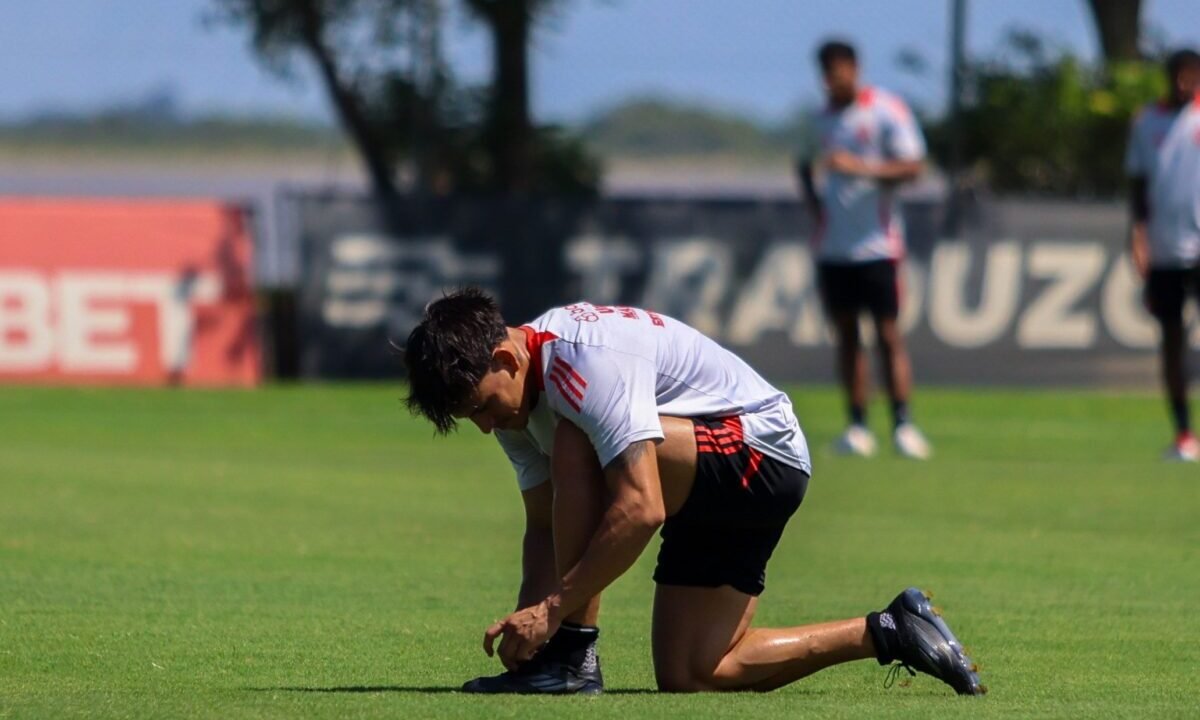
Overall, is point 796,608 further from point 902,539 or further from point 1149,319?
point 1149,319

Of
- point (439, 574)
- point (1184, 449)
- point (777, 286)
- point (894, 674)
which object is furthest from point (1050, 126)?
point (894, 674)

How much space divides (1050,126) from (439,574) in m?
16.0

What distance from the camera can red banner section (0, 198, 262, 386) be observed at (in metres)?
18.1

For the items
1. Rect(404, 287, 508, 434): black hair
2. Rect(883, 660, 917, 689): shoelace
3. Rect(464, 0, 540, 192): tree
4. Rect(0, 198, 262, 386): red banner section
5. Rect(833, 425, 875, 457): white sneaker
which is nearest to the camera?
Rect(404, 287, 508, 434): black hair

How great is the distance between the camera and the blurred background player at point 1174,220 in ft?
39.5

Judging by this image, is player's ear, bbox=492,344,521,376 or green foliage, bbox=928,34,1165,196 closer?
player's ear, bbox=492,344,521,376

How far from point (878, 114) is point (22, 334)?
8666 millimetres

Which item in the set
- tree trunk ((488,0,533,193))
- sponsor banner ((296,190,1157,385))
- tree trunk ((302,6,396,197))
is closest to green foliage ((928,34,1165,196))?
sponsor banner ((296,190,1157,385))

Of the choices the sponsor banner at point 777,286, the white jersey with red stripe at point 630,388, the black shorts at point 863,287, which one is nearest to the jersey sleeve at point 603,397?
the white jersey with red stripe at point 630,388

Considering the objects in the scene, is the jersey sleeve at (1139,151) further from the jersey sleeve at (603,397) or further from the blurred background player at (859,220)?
the jersey sleeve at (603,397)

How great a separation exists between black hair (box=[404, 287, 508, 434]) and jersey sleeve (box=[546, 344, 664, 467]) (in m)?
0.17

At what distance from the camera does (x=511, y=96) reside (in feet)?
70.2

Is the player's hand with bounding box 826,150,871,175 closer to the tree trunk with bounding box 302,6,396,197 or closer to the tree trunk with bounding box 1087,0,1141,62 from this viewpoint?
the tree trunk with bounding box 302,6,396,197

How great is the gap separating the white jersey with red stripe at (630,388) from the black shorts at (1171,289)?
7.14 m
